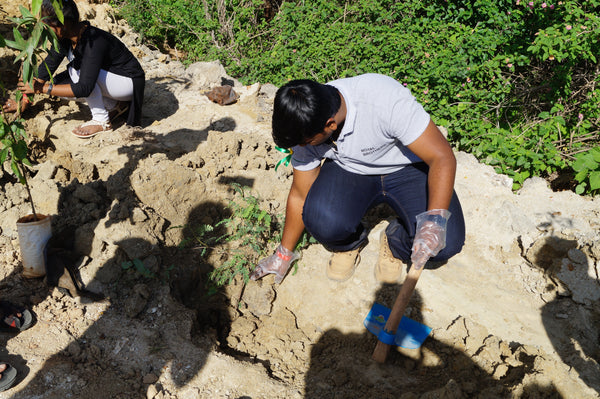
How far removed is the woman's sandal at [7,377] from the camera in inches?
64.8

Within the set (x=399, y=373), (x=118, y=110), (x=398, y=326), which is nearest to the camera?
(x=399, y=373)

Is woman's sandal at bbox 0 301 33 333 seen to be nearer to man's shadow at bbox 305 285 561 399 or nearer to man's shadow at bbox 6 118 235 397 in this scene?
man's shadow at bbox 6 118 235 397

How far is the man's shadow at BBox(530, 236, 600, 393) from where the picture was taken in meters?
1.96

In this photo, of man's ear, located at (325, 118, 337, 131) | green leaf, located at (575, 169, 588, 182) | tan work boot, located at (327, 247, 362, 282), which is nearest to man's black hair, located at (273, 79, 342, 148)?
man's ear, located at (325, 118, 337, 131)

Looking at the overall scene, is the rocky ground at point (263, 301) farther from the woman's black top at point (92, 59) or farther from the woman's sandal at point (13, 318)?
the woman's black top at point (92, 59)

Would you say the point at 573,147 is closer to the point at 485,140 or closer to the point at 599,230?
the point at 485,140

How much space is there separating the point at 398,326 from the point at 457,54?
2.76m

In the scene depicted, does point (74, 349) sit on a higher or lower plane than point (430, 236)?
lower

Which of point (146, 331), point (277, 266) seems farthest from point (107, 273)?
point (277, 266)

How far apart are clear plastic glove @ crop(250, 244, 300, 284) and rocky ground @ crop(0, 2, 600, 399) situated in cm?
6

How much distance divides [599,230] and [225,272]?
2291 mm

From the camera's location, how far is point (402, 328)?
221 centimetres

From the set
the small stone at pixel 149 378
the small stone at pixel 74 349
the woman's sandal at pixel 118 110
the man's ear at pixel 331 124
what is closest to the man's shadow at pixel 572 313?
the man's ear at pixel 331 124

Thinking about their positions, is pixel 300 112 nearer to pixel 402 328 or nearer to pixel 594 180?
pixel 402 328
